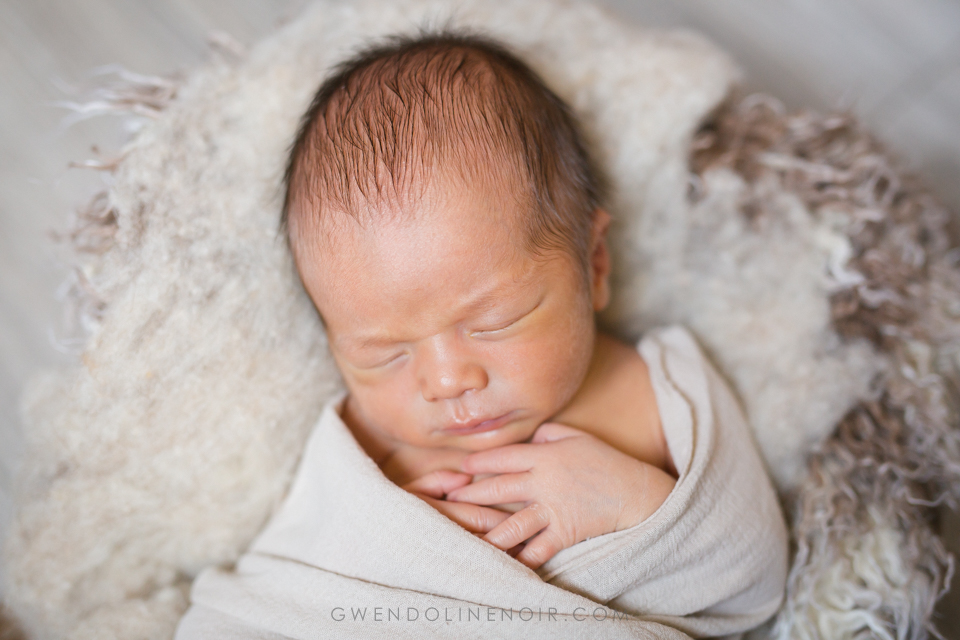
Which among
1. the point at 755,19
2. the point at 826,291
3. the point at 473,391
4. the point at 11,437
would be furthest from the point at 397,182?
the point at 755,19

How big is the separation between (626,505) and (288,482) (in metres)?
0.52

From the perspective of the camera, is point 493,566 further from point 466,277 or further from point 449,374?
point 466,277

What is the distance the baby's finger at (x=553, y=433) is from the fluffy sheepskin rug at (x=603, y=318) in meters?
0.32

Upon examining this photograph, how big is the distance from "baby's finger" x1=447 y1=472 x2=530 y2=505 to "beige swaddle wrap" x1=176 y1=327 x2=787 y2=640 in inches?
3.0

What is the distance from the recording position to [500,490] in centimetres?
92

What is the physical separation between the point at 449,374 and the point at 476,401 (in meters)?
0.05

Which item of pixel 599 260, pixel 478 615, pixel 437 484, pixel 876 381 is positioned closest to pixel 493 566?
pixel 478 615

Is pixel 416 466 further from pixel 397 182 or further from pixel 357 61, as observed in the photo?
pixel 357 61

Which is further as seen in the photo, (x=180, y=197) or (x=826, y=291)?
(x=826, y=291)

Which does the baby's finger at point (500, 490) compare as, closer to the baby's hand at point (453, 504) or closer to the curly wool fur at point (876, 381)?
the baby's hand at point (453, 504)

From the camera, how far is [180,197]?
3.14ft

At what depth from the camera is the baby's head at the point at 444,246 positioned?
83 centimetres

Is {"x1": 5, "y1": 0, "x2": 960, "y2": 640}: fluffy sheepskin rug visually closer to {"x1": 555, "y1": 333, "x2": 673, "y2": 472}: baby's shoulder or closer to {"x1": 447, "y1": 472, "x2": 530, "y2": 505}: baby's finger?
{"x1": 555, "y1": 333, "x2": 673, "y2": 472}: baby's shoulder

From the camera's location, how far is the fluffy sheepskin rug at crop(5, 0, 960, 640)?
942mm
